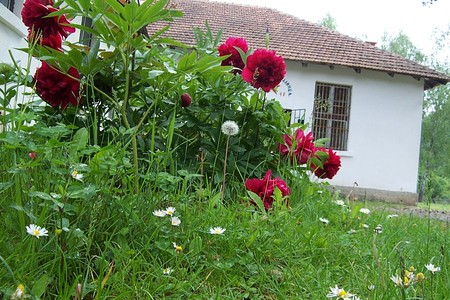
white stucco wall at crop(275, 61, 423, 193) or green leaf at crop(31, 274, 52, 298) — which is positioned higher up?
white stucco wall at crop(275, 61, 423, 193)

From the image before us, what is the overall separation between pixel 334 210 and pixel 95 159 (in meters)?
1.58

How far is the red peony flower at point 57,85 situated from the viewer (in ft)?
6.95

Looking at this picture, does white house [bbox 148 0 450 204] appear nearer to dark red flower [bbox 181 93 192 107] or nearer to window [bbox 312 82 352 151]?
window [bbox 312 82 352 151]

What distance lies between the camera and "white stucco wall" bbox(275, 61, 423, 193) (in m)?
13.6

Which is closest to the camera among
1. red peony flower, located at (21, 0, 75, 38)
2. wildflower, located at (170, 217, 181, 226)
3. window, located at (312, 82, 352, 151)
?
wildflower, located at (170, 217, 181, 226)

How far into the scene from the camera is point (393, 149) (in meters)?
13.9

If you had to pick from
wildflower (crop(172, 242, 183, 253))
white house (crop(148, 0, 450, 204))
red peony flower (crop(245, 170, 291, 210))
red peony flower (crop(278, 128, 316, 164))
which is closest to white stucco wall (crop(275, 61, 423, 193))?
white house (crop(148, 0, 450, 204))

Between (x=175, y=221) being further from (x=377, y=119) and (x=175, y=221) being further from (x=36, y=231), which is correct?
(x=377, y=119)

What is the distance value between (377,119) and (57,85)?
1281 cm

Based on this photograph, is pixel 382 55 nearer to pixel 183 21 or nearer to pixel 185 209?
pixel 183 21

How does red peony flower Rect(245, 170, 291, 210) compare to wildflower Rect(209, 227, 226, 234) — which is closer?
wildflower Rect(209, 227, 226, 234)

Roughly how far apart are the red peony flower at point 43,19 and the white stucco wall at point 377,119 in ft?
38.3

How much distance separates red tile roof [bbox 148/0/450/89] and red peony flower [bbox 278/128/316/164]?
31.4 ft

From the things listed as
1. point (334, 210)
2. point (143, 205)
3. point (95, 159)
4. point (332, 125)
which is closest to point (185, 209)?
point (143, 205)
